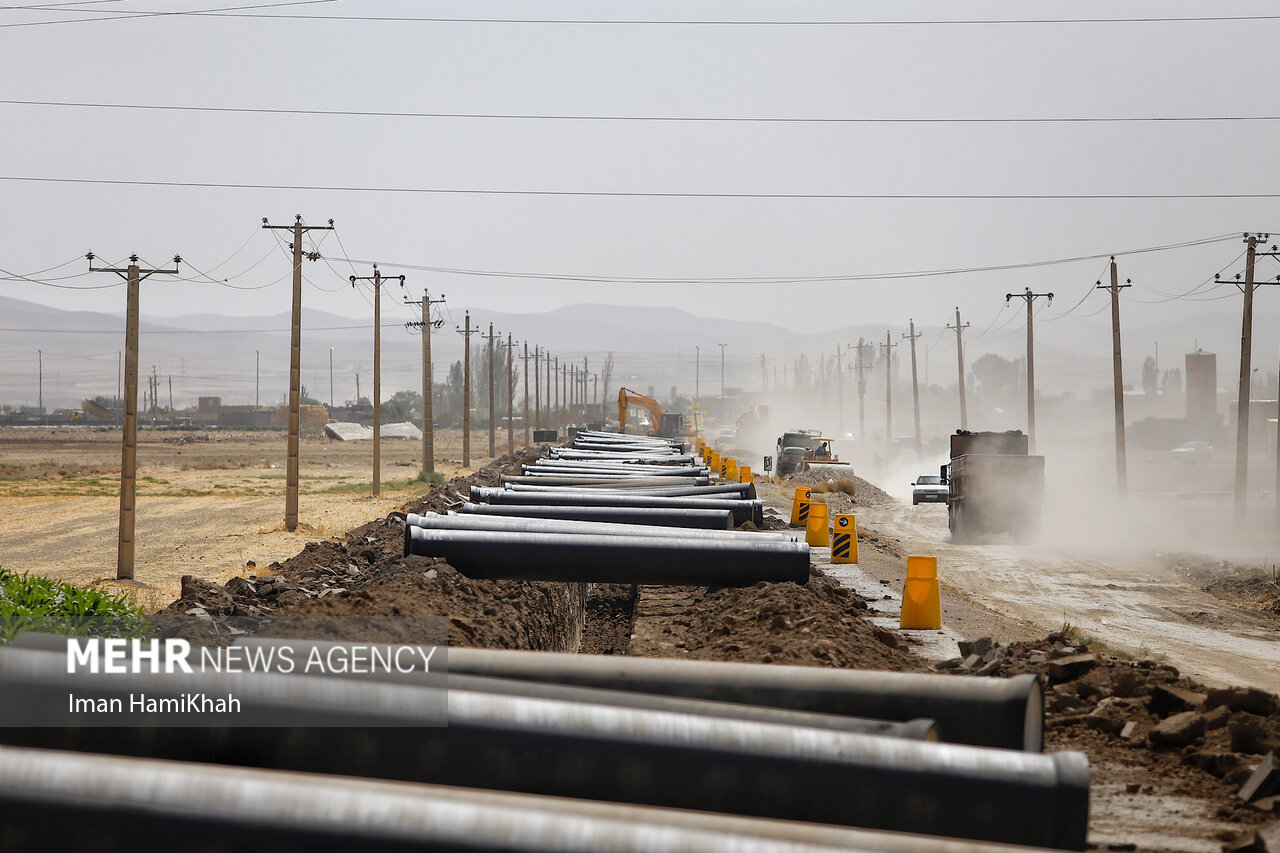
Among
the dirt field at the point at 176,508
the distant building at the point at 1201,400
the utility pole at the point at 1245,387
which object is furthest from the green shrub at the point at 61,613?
the distant building at the point at 1201,400

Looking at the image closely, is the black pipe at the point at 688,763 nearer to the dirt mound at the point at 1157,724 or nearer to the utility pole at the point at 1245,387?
the dirt mound at the point at 1157,724

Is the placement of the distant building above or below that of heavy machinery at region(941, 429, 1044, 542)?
above

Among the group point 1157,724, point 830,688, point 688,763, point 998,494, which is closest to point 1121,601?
point 998,494

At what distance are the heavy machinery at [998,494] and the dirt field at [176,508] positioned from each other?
1562cm

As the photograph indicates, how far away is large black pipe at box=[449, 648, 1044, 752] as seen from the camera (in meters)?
5.56

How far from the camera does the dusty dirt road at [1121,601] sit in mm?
14430

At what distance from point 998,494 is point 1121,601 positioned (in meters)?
9.49

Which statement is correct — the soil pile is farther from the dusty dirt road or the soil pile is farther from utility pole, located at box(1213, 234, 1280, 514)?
utility pole, located at box(1213, 234, 1280, 514)

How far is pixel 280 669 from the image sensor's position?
21.4 ft

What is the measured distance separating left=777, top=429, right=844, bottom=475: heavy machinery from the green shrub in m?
43.1

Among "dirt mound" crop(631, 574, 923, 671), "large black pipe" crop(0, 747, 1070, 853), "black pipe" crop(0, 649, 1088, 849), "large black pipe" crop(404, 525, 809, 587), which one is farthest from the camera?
"large black pipe" crop(404, 525, 809, 587)

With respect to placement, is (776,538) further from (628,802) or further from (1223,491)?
(1223,491)

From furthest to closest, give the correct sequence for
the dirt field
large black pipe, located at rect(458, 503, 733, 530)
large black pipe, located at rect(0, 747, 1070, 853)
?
1. the dirt field
2. large black pipe, located at rect(458, 503, 733, 530)
3. large black pipe, located at rect(0, 747, 1070, 853)

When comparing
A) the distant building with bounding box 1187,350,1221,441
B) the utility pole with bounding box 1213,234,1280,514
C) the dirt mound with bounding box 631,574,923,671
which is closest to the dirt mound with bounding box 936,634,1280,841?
the dirt mound with bounding box 631,574,923,671
